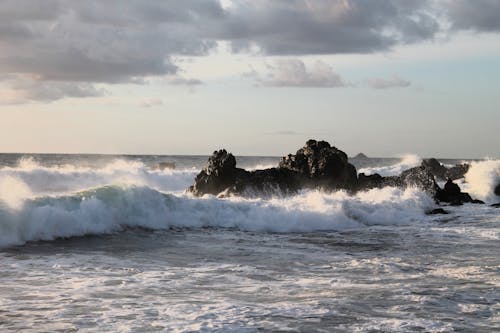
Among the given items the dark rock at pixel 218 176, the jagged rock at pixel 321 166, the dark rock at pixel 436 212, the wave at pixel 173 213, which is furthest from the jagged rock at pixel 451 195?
the dark rock at pixel 218 176

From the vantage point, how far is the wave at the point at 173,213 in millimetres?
20656

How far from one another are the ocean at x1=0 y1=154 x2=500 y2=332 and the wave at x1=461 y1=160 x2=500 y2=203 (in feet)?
54.7

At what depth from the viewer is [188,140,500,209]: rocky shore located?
3547 cm

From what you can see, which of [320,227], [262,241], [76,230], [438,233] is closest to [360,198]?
[320,227]

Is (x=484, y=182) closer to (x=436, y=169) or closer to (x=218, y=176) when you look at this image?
(x=436, y=169)

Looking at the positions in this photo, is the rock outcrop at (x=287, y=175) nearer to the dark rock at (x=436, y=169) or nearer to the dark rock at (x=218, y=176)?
the dark rock at (x=218, y=176)

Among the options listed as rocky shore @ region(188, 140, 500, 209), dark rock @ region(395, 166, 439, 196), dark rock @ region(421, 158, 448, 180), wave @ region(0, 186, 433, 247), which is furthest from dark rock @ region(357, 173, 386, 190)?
dark rock @ region(421, 158, 448, 180)

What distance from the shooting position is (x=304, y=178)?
37.3 m

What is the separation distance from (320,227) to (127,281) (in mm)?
14802

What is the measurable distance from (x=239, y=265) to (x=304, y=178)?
21.8m

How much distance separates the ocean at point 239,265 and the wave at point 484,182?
54.7 ft

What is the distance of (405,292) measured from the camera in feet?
40.7

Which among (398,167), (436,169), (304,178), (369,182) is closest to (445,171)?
(436,169)

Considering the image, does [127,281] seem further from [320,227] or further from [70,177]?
[70,177]
